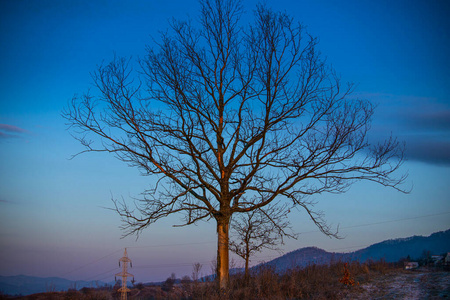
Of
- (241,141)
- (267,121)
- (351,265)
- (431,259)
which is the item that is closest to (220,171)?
(241,141)

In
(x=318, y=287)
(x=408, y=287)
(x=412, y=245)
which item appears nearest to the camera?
(x=408, y=287)

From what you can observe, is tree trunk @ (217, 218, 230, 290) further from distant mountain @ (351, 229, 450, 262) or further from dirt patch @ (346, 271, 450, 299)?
distant mountain @ (351, 229, 450, 262)

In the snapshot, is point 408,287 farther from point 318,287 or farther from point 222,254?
point 222,254

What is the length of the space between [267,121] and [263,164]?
1.30 m

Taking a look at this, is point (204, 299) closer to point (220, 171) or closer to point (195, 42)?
point (220, 171)

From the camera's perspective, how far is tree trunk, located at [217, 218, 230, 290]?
391 inches

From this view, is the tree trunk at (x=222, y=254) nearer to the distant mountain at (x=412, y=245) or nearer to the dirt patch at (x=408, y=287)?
the dirt patch at (x=408, y=287)

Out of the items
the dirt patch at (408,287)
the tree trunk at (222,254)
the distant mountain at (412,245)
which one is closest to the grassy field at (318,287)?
the dirt patch at (408,287)

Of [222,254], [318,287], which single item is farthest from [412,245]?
[222,254]

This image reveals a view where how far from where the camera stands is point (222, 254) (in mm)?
10078

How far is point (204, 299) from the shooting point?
30.1 feet

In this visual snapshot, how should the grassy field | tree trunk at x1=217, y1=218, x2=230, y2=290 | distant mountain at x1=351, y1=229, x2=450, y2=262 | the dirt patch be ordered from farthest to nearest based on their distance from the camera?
1. distant mountain at x1=351, y1=229, x2=450, y2=262
2. tree trunk at x1=217, y1=218, x2=230, y2=290
3. the grassy field
4. the dirt patch

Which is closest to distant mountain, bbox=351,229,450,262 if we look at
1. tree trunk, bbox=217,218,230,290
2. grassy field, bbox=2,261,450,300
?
grassy field, bbox=2,261,450,300

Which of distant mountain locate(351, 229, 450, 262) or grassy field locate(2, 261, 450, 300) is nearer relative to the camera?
grassy field locate(2, 261, 450, 300)
